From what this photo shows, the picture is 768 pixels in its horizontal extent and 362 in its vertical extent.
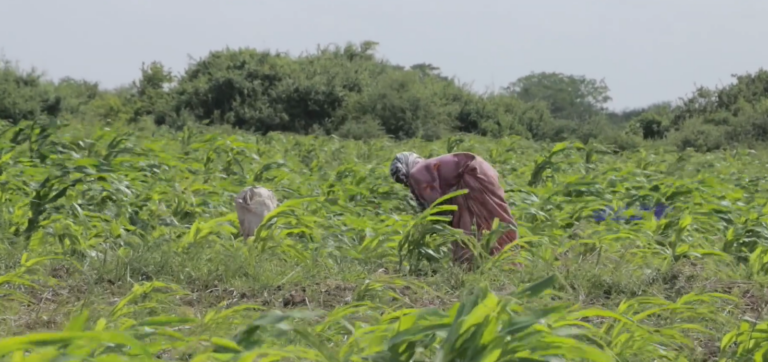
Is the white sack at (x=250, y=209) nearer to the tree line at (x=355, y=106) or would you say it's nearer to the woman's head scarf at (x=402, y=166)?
the woman's head scarf at (x=402, y=166)

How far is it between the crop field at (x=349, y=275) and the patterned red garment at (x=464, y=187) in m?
0.23

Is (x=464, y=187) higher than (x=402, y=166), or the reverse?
(x=402, y=166)

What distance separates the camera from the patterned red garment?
623 cm

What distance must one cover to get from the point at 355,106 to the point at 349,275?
70.8ft

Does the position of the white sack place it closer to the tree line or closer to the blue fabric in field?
the blue fabric in field

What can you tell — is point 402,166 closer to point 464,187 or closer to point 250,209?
point 464,187

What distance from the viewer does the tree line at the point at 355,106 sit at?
2405 centimetres

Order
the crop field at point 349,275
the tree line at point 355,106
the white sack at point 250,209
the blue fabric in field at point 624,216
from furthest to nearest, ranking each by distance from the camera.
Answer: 1. the tree line at point 355,106
2. the blue fabric in field at point 624,216
3. the white sack at point 250,209
4. the crop field at point 349,275

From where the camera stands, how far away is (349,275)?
15.1 feet

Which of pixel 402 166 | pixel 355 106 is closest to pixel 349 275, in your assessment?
pixel 402 166

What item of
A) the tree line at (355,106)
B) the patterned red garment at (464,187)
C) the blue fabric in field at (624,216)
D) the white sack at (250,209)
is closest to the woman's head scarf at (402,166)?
the patterned red garment at (464,187)

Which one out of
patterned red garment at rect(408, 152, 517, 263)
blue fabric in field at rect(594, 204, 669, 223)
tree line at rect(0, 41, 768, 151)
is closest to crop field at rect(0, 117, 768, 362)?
blue fabric in field at rect(594, 204, 669, 223)

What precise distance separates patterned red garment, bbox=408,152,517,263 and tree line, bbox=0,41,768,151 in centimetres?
1761

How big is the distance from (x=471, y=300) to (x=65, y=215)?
12.0 feet
